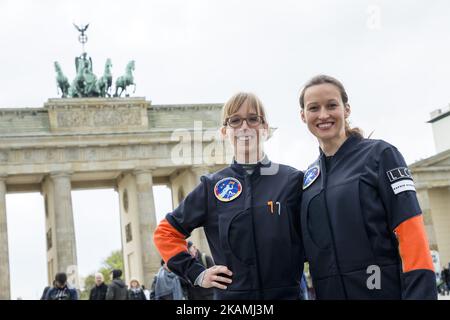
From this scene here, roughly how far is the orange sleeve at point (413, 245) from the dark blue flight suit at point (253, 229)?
598 millimetres

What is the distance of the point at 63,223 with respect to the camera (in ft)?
136

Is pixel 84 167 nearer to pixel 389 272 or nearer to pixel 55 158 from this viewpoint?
pixel 55 158

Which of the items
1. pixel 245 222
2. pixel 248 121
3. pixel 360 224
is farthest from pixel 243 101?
pixel 360 224

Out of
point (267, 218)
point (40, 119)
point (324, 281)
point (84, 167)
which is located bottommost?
point (324, 281)

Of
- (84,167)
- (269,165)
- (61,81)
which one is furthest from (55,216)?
(269,165)

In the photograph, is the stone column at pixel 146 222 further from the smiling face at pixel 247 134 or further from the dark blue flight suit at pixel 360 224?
the dark blue flight suit at pixel 360 224

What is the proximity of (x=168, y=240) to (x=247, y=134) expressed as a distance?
0.70 m

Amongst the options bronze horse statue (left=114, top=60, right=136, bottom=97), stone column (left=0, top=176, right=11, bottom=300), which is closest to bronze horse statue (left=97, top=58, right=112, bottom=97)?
bronze horse statue (left=114, top=60, right=136, bottom=97)

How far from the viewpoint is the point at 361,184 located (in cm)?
315

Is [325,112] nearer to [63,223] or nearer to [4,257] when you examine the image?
[4,257]

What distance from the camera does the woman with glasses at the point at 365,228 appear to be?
292cm

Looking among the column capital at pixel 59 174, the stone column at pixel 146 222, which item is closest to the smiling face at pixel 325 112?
the stone column at pixel 146 222

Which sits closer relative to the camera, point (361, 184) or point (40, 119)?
point (361, 184)

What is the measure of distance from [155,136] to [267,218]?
41.0 metres
